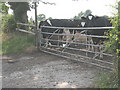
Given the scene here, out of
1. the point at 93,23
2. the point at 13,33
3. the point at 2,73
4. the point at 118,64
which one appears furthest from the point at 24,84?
the point at 13,33

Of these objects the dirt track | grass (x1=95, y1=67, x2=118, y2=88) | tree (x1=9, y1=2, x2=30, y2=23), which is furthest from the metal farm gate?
tree (x1=9, y1=2, x2=30, y2=23)

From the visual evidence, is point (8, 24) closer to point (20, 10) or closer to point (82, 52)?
point (20, 10)

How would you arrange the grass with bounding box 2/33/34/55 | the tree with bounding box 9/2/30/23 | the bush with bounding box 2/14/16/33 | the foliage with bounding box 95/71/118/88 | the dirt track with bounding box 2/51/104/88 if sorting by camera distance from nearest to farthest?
1. the foliage with bounding box 95/71/118/88
2. the dirt track with bounding box 2/51/104/88
3. the grass with bounding box 2/33/34/55
4. the tree with bounding box 9/2/30/23
5. the bush with bounding box 2/14/16/33

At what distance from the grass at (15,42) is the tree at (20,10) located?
1.22 meters

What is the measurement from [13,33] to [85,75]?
7177 mm

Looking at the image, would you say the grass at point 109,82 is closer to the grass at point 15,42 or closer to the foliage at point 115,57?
the foliage at point 115,57

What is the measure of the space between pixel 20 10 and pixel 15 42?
7.93 ft

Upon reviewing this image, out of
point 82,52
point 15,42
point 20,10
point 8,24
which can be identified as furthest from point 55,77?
point 8,24

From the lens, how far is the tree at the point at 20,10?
9991 mm

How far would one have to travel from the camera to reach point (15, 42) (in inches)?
351

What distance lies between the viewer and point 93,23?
6.22 meters

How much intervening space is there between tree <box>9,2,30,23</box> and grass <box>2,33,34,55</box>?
1.22 m

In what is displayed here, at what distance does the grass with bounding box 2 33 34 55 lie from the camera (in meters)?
7.93

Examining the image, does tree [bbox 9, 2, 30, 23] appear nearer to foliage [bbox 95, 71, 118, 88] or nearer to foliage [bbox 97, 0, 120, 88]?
foliage [bbox 97, 0, 120, 88]
